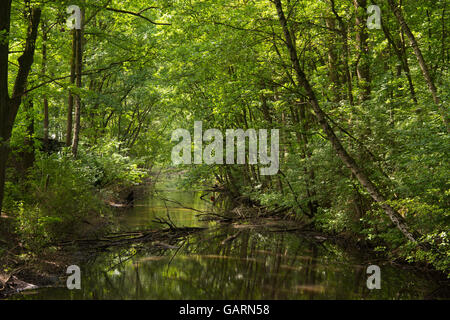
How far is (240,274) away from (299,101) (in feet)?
Result: 21.9

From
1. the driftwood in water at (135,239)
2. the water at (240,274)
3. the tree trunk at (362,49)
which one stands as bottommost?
the water at (240,274)

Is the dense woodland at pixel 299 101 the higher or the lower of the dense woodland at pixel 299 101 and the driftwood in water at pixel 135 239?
the higher

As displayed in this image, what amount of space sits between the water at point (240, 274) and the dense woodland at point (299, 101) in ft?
2.59

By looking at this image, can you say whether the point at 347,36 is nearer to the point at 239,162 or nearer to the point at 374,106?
the point at 374,106

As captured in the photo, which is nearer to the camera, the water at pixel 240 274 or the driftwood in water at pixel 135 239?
the water at pixel 240 274

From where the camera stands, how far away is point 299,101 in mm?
13477

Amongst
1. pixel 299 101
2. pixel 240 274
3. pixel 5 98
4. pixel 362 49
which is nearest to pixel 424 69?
pixel 362 49

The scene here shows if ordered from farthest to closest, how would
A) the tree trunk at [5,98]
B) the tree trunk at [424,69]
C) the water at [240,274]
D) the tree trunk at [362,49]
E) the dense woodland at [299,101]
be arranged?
the tree trunk at [362,49] → the dense woodland at [299,101] → the tree trunk at [424,69] → the water at [240,274] → the tree trunk at [5,98]

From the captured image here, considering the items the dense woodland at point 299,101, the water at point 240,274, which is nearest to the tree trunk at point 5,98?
the dense woodland at point 299,101

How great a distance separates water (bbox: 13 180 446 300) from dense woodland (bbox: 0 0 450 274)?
789mm

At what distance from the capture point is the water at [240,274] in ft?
25.1

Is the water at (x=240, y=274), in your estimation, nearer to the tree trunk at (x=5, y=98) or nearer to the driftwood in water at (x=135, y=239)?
the driftwood in water at (x=135, y=239)

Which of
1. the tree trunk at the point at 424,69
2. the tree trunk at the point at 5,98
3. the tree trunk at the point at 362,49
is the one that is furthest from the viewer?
the tree trunk at the point at 362,49

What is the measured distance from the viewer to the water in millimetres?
7656
